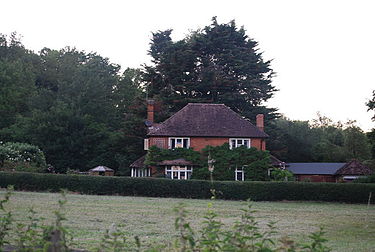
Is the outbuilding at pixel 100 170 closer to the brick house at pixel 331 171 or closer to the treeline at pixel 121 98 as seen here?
the treeline at pixel 121 98

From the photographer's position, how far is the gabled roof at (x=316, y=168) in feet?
210

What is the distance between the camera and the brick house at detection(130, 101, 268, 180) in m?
49.2

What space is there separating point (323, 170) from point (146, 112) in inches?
912

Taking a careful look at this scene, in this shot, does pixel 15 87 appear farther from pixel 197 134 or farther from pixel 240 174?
pixel 240 174

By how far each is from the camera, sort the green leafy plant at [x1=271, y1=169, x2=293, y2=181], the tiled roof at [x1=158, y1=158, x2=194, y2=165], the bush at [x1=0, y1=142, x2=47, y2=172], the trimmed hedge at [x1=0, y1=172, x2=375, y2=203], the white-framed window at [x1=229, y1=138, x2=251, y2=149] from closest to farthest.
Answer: the trimmed hedge at [x1=0, y1=172, x2=375, y2=203] < the bush at [x1=0, y1=142, x2=47, y2=172] < the green leafy plant at [x1=271, y1=169, x2=293, y2=181] < the tiled roof at [x1=158, y1=158, x2=194, y2=165] < the white-framed window at [x1=229, y1=138, x2=251, y2=149]

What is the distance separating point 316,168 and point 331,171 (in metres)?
2.68

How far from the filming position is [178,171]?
49.1 m

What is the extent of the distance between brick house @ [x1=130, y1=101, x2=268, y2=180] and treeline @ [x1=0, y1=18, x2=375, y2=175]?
9.32m

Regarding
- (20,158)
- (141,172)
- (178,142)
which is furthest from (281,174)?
(20,158)

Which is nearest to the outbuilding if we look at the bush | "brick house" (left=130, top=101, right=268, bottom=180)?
"brick house" (left=130, top=101, right=268, bottom=180)

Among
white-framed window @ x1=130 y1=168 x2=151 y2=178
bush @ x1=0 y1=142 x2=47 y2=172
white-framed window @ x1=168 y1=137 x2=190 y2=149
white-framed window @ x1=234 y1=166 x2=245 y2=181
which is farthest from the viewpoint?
white-framed window @ x1=130 y1=168 x2=151 y2=178

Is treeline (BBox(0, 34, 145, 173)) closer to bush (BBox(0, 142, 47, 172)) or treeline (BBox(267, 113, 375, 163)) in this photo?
bush (BBox(0, 142, 47, 172))

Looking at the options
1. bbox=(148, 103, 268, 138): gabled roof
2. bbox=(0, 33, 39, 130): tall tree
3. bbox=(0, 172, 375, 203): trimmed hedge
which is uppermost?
bbox=(0, 33, 39, 130): tall tree

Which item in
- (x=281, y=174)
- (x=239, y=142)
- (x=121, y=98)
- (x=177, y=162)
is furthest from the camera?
(x=121, y=98)
